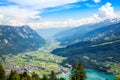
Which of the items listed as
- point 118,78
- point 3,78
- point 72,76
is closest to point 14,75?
point 3,78

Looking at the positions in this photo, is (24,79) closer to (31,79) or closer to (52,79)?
(31,79)

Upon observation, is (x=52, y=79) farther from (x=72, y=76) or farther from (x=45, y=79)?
(x=72, y=76)

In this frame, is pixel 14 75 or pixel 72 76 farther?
pixel 14 75

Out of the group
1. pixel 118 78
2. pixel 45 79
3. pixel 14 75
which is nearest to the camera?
pixel 118 78

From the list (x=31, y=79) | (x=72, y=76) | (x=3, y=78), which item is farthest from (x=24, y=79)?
(x=72, y=76)

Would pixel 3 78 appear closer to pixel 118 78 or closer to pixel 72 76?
pixel 72 76

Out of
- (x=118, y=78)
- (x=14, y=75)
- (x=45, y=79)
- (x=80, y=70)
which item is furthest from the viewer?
(x=45, y=79)

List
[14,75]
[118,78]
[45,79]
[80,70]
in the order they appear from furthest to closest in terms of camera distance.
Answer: [45,79]
[14,75]
[80,70]
[118,78]
